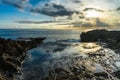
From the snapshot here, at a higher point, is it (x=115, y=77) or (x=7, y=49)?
(x=7, y=49)

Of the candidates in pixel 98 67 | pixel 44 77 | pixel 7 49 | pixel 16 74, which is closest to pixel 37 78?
pixel 44 77

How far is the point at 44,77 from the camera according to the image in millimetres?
23156

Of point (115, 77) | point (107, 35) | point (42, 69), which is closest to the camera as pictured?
point (115, 77)

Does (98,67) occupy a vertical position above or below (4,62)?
below

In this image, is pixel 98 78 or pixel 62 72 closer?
pixel 98 78

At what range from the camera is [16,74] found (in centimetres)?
2459

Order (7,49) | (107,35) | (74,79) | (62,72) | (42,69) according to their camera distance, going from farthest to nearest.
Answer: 1. (107,35)
2. (7,49)
3. (42,69)
4. (62,72)
5. (74,79)

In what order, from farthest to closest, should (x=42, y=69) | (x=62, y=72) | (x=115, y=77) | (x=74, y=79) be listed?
(x=42, y=69)
(x=62, y=72)
(x=115, y=77)
(x=74, y=79)

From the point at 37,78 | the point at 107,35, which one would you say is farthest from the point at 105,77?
the point at 107,35

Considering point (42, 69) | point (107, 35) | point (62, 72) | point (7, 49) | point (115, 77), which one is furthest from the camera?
point (107, 35)

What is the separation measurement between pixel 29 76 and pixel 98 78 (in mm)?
8193

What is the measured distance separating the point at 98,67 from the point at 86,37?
7036 cm

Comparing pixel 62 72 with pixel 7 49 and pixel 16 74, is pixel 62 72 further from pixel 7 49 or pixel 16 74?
pixel 7 49

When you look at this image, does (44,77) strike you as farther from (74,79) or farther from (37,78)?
(74,79)
